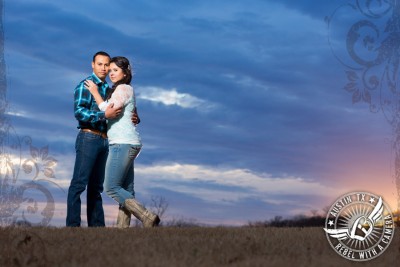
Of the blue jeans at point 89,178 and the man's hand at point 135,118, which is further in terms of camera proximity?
the blue jeans at point 89,178

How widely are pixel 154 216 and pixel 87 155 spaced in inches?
56.9

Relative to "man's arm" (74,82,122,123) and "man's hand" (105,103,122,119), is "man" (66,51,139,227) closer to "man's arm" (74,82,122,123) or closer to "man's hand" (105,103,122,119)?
"man's arm" (74,82,122,123)

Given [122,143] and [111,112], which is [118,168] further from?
[111,112]

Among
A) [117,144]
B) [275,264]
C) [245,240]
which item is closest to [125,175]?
[117,144]

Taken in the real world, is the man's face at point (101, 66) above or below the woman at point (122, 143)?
above

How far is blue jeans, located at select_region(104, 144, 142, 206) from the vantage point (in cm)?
840

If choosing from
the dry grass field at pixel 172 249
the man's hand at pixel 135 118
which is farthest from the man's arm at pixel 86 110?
the dry grass field at pixel 172 249

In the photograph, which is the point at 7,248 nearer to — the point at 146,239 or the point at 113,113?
the point at 146,239

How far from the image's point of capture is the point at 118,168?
8.43m

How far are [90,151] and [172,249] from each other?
135 inches

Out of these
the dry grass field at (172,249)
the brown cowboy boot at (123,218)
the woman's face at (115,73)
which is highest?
the woman's face at (115,73)

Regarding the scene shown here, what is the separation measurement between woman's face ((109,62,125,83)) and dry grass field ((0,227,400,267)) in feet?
6.78

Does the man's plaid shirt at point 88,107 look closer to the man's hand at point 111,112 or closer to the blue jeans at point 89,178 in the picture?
Result: the blue jeans at point 89,178

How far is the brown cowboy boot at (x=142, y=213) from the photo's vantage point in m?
8.44
